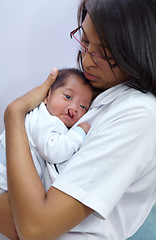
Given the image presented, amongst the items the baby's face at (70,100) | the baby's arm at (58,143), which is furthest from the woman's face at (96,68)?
the baby's arm at (58,143)

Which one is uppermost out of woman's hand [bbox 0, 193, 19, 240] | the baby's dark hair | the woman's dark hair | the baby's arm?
the woman's dark hair

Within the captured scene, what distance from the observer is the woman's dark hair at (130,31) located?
0.97 metres

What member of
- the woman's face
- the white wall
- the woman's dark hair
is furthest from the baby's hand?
the white wall

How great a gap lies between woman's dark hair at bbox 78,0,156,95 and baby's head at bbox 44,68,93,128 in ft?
1.29

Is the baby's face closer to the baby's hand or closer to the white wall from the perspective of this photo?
the baby's hand

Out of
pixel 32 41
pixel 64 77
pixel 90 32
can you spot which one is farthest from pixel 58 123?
pixel 32 41

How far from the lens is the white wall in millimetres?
1805

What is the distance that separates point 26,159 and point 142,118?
439 millimetres

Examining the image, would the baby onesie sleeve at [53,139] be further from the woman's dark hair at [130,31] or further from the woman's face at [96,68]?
the woman's dark hair at [130,31]

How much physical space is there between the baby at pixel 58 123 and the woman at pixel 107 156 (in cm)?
10

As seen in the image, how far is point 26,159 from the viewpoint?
101 cm

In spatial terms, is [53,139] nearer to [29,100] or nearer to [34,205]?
[29,100]

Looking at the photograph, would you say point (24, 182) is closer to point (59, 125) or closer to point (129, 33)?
point (59, 125)

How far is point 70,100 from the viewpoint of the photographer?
1372 millimetres
